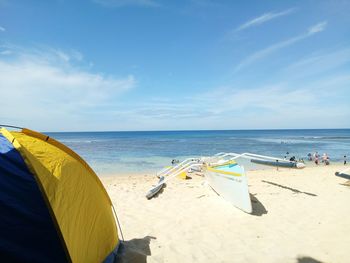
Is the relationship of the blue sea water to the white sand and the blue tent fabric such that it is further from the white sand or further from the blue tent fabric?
the blue tent fabric

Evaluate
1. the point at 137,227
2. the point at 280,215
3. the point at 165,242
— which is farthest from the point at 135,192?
the point at 280,215

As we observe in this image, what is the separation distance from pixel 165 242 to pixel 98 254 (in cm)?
175

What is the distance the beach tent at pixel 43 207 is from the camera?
2783 mm

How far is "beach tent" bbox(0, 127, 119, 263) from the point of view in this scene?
2.78 meters

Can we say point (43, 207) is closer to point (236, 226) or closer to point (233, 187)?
point (236, 226)

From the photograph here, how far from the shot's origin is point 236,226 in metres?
A: 5.99

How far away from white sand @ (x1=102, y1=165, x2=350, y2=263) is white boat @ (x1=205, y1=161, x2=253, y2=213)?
221 mm

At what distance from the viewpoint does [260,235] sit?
546 centimetres

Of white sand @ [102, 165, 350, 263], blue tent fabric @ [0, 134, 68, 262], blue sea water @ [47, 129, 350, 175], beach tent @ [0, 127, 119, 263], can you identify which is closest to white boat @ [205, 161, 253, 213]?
white sand @ [102, 165, 350, 263]

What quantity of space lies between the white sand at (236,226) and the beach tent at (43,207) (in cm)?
125

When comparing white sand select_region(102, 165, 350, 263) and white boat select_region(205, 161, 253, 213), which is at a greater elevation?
white boat select_region(205, 161, 253, 213)

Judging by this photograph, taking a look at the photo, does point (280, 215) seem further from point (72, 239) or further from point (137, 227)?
point (72, 239)

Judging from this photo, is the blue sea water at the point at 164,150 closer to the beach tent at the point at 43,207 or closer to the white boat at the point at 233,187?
the white boat at the point at 233,187

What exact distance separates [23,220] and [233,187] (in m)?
5.76
